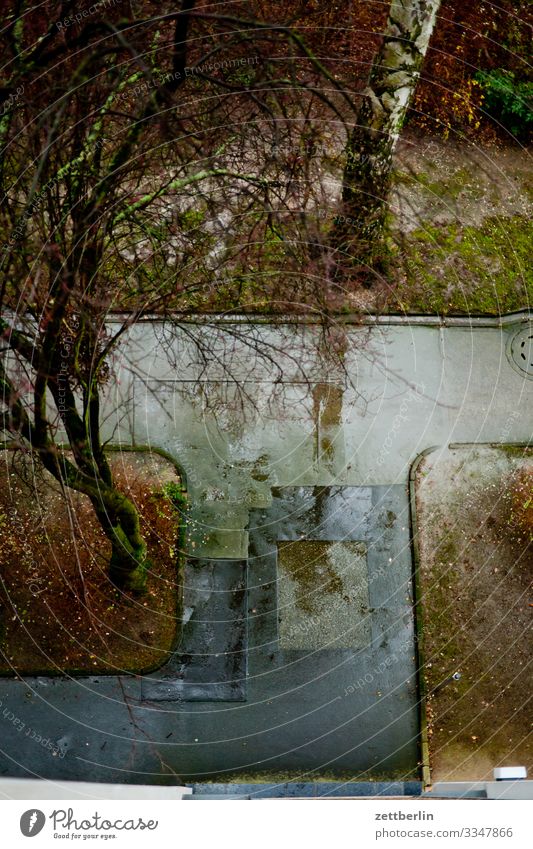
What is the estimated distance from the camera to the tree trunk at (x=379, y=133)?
32.7ft

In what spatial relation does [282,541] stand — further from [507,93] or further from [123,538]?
[507,93]

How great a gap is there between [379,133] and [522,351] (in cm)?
424

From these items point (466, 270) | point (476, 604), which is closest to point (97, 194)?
point (466, 270)

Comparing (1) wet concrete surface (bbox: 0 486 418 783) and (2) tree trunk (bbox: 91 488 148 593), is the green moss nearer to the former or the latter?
(1) wet concrete surface (bbox: 0 486 418 783)

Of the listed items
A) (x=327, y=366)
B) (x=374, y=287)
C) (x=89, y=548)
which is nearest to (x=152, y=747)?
(x=89, y=548)

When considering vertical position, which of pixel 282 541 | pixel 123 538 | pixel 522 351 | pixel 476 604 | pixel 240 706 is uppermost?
pixel 522 351

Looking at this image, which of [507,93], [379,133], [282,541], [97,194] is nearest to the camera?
[97,194]

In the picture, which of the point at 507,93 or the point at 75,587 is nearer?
the point at 75,587

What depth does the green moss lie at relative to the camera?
12.1 metres

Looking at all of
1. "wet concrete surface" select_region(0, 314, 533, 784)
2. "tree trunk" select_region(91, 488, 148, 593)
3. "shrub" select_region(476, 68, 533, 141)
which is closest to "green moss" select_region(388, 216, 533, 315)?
"wet concrete surface" select_region(0, 314, 533, 784)

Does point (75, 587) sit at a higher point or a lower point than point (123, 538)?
lower

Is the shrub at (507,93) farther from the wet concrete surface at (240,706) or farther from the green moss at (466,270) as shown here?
the wet concrete surface at (240,706)

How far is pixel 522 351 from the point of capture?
11961 mm

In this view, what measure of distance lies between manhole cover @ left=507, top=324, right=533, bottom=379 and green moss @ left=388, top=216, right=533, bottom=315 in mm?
465
